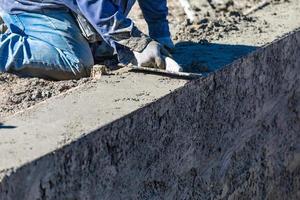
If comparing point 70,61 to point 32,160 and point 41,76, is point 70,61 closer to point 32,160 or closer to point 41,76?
point 41,76

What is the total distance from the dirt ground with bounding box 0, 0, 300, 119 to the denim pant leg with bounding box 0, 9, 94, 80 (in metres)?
0.07

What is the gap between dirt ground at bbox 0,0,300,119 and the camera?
11.0ft

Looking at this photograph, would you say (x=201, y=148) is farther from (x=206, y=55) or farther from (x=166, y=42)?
(x=166, y=42)

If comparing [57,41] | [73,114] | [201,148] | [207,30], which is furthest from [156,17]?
Answer: [73,114]

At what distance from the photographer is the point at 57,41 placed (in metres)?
3.69

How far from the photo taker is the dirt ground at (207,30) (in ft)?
11.0

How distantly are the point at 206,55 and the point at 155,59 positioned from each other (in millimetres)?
562

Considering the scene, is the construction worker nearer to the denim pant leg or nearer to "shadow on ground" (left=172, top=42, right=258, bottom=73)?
the denim pant leg

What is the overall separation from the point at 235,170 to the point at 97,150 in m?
1.21

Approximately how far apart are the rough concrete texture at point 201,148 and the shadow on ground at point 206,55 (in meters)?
0.08

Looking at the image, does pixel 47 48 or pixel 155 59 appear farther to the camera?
pixel 47 48

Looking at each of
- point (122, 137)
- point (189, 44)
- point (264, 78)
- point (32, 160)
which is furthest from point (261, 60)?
point (32, 160)

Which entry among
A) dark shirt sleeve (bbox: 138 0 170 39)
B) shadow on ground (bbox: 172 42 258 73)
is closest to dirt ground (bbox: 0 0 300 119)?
shadow on ground (bbox: 172 42 258 73)

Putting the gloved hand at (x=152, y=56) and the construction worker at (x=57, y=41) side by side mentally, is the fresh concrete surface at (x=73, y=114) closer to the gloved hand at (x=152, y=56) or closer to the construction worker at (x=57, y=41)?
the gloved hand at (x=152, y=56)
